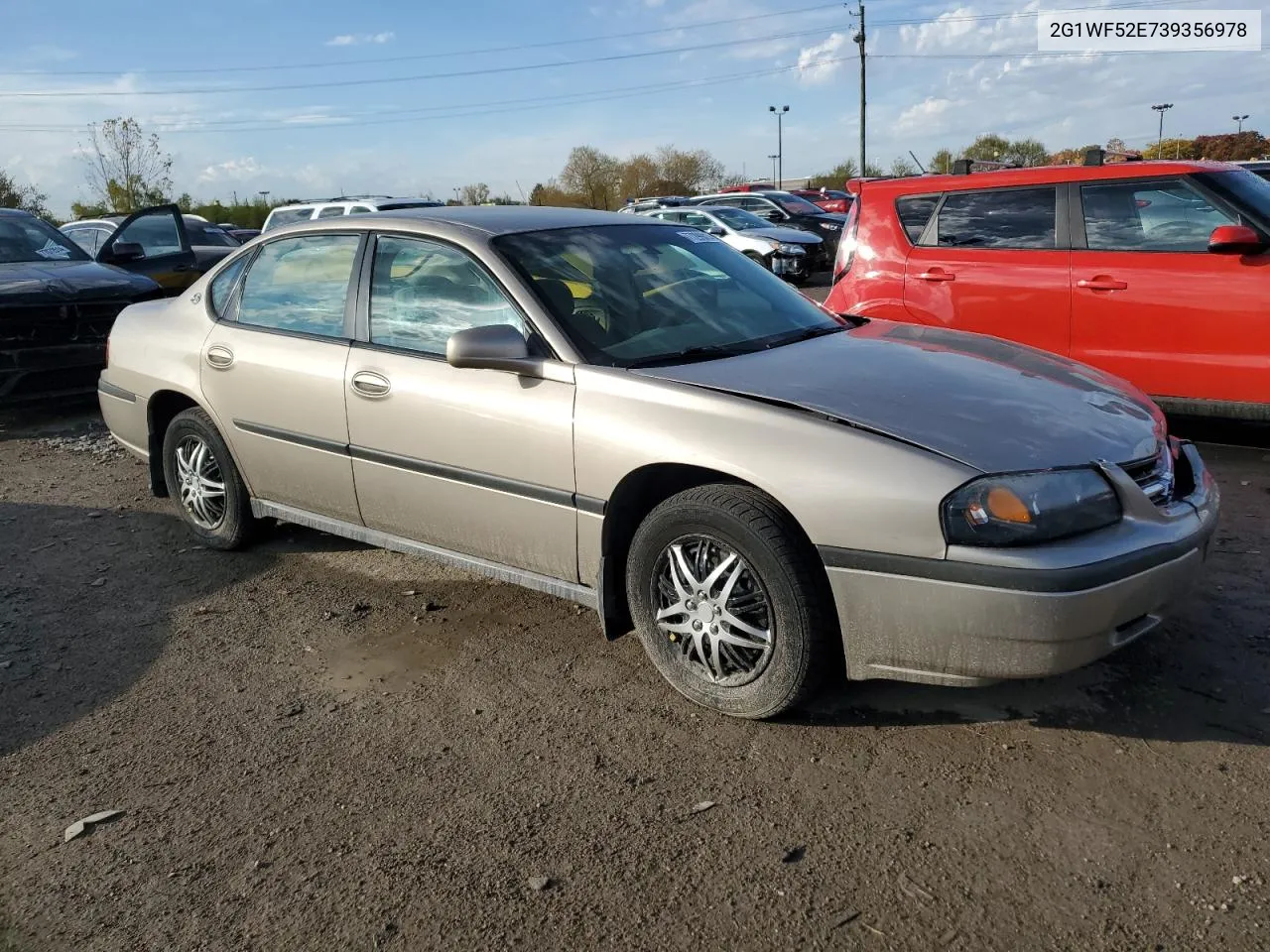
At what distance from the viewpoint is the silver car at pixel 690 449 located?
2.78 m

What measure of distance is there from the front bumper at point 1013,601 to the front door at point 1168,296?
3.16 metres

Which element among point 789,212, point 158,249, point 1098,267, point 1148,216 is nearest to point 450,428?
point 1098,267

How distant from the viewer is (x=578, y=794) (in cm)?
288

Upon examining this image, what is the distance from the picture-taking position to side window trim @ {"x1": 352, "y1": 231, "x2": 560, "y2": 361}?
3.59m

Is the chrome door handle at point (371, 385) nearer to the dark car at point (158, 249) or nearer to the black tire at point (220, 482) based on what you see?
the black tire at point (220, 482)

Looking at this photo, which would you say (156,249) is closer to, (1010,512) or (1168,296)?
(1168,296)

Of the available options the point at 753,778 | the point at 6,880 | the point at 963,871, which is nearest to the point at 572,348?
the point at 753,778

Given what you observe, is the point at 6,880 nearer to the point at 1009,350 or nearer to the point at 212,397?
the point at 212,397

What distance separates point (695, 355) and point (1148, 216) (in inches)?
150

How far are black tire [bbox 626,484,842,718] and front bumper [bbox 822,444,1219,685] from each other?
0.08m

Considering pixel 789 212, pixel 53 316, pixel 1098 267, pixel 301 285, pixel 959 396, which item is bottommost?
pixel 959 396

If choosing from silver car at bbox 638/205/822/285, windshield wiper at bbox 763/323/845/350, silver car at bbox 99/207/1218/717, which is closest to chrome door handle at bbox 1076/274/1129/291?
silver car at bbox 99/207/1218/717

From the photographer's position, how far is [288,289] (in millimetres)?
4516

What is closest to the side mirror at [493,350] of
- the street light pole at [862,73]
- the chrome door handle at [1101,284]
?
the chrome door handle at [1101,284]
